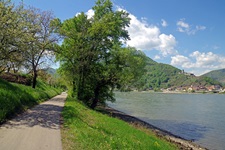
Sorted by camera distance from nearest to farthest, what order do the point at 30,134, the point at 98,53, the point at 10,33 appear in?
1. the point at 30,134
2. the point at 10,33
3. the point at 98,53

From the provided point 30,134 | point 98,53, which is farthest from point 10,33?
point 98,53

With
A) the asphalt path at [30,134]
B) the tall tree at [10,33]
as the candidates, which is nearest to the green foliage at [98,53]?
the tall tree at [10,33]

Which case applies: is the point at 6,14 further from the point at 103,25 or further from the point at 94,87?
the point at 94,87

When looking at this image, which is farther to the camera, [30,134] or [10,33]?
[10,33]

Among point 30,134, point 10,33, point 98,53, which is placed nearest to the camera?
point 30,134

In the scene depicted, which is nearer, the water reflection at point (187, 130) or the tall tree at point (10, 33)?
the tall tree at point (10, 33)

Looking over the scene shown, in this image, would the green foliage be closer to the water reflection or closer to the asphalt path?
the water reflection

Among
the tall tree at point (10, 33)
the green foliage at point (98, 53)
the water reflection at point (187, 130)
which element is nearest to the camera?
the tall tree at point (10, 33)

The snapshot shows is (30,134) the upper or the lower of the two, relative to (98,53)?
lower

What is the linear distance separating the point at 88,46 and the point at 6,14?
48.9 feet

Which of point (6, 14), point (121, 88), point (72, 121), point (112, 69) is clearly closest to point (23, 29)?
point (6, 14)

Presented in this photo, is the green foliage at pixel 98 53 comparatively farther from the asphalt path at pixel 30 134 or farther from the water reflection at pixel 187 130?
the asphalt path at pixel 30 134

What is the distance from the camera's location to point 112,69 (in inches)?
1261

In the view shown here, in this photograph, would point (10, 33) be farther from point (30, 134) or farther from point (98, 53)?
point (98, 53)
